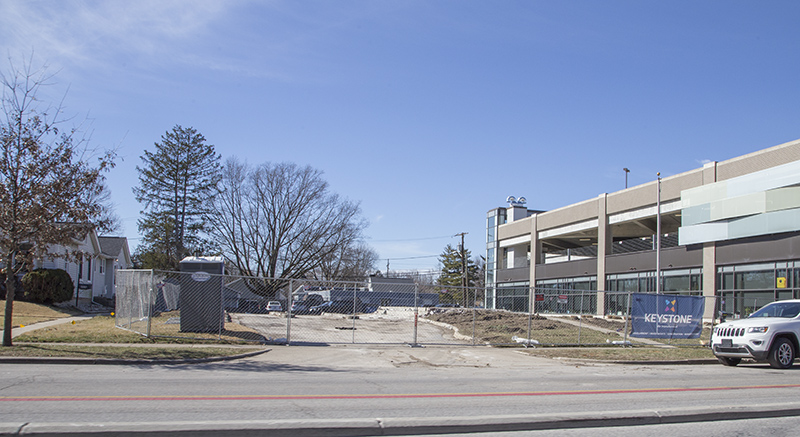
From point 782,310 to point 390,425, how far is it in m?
12.8

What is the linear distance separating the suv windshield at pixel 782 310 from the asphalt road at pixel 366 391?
4.50ft

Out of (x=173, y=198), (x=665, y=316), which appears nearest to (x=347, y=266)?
(x=173, y=198)

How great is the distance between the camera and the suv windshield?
48.4 feet

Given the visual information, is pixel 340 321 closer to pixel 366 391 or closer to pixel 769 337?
pixel 769 337

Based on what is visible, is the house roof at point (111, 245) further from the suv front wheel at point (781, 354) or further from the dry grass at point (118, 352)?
the suv front wheel at point (781, 354)

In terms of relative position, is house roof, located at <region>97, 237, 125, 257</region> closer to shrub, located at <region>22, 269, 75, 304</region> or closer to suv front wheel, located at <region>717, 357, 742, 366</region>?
shrub, located at <region>22, 269, 75, 304</region>

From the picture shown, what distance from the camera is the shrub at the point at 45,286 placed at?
109ft

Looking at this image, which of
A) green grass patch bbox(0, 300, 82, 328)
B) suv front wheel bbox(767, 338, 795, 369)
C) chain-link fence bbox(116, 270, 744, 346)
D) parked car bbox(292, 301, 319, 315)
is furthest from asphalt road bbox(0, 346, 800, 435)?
green grass patch bbox(0, 300, 82, 328)

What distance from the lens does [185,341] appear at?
16.4 meters

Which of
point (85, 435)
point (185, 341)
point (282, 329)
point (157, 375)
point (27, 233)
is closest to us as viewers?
point (85, 435)

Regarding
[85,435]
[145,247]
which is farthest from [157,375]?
[145,247]

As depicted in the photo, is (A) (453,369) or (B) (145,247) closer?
(A) (453,369)

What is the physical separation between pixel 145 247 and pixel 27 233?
43.6 metres

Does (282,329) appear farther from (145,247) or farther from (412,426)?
(145,247)
